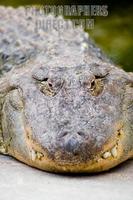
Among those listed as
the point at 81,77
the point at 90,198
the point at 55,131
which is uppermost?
the point at 81,77

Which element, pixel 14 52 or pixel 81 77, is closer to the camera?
pixel 81 77

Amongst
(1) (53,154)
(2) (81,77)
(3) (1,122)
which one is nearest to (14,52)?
(3) (1,122)

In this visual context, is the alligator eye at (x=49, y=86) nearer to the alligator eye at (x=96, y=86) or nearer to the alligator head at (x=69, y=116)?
the alligator head at (x=69, y=116)

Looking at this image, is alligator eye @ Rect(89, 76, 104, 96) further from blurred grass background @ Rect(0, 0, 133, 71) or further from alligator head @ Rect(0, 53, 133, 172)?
blurred grass background @ Rect(0, 0, 133, 71)

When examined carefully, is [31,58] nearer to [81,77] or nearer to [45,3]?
[81,77]

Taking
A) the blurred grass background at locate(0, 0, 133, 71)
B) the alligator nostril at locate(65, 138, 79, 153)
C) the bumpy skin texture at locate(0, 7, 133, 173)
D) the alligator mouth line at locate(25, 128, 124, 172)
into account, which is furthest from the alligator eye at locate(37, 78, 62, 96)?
the blurred grass background at locate(0, 0, 133, 71)

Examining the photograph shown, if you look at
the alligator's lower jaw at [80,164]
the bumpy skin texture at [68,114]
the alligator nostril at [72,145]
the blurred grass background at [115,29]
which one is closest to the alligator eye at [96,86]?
the bumpy skin texture at [68,114]
